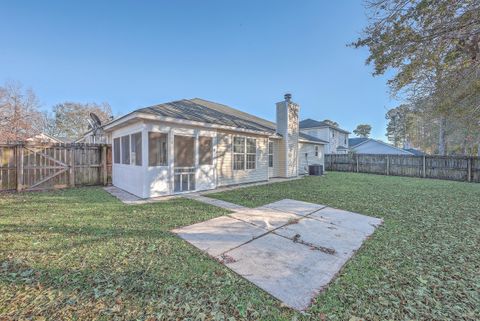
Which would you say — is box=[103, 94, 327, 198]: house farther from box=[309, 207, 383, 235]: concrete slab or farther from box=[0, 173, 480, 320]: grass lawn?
box=[309, 207, 383, 235]: concrete slab

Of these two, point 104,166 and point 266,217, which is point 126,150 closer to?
point 104,166

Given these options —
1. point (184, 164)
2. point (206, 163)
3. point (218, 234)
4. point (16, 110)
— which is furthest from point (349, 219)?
point (16, 110)

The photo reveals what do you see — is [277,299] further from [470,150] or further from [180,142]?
[470,150]

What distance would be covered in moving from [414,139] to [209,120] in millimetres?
44200

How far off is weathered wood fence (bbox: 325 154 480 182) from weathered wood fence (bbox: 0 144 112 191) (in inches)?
704

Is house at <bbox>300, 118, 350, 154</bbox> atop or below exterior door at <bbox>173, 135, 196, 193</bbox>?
atop

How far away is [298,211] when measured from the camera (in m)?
5.54

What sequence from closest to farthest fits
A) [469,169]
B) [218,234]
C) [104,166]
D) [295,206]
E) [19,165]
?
[218,234] < [295,206] < [19,165] < [104,166] < [469,169]

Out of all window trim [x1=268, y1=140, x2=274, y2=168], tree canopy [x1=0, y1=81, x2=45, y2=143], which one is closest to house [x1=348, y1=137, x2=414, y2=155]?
window trim [x1=268, y1=140, x2=274, y2=168]

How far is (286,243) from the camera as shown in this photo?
359 cm

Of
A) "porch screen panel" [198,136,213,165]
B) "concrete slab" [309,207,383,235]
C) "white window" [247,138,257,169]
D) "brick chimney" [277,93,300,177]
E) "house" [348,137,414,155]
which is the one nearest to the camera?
"concrete slab" [309,207,383,235]

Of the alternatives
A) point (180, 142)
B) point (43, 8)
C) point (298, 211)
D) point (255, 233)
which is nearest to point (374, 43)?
point (298, 211)

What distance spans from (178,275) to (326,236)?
9.06ft

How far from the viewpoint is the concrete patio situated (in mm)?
2516
